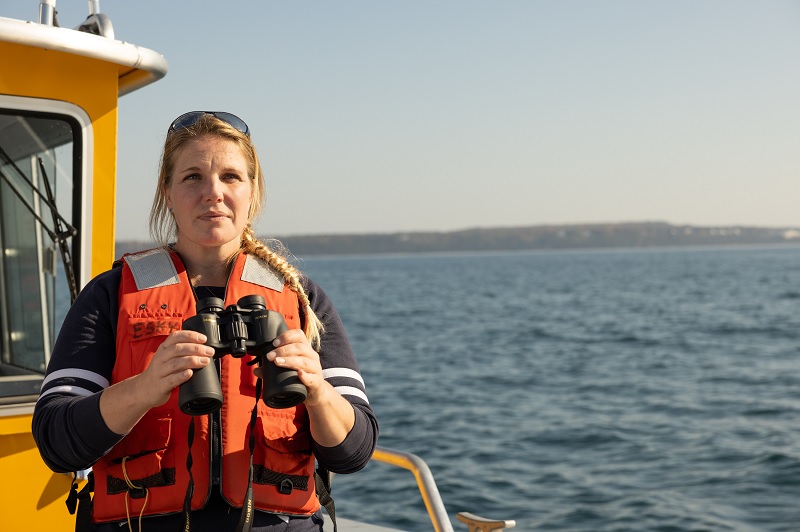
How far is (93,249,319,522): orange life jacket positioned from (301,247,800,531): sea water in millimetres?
669

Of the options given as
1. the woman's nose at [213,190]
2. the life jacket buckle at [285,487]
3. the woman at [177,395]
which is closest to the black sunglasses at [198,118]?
the woman at [177,395]

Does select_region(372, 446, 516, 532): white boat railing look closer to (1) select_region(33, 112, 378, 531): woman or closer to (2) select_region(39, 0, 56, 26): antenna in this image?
(1) select_region(33, 112, 378, 531): woman

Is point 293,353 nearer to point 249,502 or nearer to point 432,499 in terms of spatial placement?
point 249,502

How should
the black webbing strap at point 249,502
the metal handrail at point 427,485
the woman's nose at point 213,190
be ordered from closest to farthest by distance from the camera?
the black webbing strap at point 249,502 < the woman's nose at point 213,190 < the metal handrail at point 427,485

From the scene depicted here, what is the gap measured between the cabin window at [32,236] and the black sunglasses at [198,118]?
1.56m

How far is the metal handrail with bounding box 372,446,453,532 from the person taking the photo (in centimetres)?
327

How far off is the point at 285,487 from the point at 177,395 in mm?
333

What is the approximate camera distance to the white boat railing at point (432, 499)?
3281 millimetres

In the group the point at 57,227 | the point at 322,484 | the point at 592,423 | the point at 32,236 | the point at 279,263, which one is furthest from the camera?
the point at 592,423

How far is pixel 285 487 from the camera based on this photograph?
6.79 feet

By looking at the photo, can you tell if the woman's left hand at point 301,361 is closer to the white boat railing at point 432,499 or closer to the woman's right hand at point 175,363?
→ the woman's right hand at point 175,363

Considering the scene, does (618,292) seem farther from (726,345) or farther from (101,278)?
(101,278)

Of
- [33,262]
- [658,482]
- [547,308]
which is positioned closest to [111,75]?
[33,262]

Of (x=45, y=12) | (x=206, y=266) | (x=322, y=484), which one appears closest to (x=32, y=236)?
(x=45, y=12)
